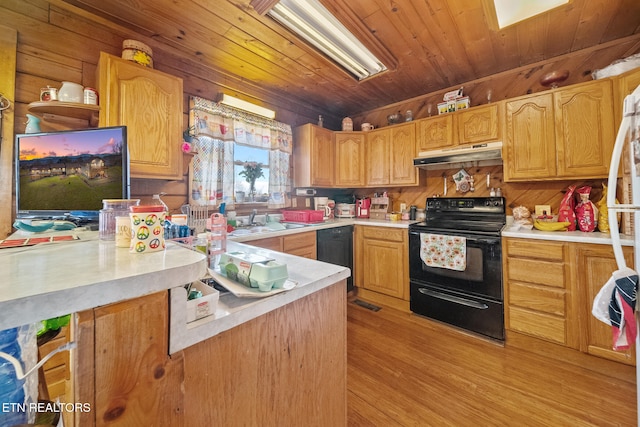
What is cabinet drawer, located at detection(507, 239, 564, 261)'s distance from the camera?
1.79 m

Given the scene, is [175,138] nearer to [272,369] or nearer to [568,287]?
[272,369]

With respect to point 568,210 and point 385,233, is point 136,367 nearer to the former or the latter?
point 385,233

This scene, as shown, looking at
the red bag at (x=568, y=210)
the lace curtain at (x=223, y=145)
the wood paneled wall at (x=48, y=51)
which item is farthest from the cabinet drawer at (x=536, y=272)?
the wood paneled wall at (x=48, y=51)

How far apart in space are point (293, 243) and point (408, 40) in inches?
78.2

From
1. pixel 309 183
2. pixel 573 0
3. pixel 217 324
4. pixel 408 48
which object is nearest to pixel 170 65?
pixel 309 183

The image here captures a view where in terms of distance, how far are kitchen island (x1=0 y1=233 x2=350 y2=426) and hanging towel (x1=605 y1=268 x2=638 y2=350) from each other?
1.26 meters

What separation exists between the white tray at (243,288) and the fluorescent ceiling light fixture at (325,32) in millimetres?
1666

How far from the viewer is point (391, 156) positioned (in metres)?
3.01

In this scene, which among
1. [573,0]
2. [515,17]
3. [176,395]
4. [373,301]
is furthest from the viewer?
[373,301]

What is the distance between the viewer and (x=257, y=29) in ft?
5.99

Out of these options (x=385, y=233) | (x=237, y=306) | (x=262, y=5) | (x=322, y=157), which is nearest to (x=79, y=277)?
(x=237, y=306)

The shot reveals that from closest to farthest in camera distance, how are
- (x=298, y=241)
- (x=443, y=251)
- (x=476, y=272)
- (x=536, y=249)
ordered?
(x=536, y=249)
(x=476, y=272)
(x=443, y=251)
(x=298, y=241)

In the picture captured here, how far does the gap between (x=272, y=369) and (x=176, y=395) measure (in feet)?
0.84

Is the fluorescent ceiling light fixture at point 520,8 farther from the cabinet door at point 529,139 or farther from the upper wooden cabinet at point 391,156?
the upper wooden cabinet at point 391,156
